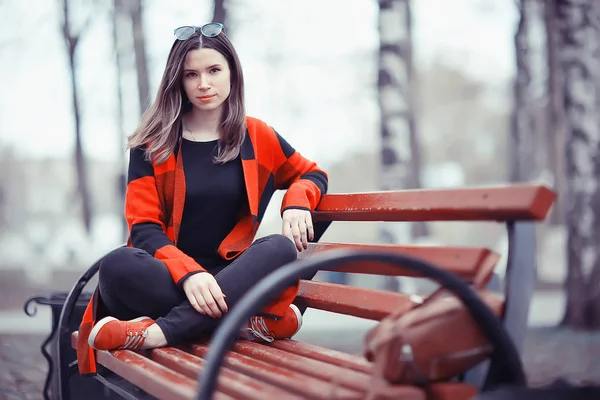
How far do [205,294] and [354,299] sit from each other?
52 centimetres

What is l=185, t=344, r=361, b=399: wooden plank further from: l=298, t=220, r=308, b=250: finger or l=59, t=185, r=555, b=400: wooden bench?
l=298, t=220, r=308, b=250: finger

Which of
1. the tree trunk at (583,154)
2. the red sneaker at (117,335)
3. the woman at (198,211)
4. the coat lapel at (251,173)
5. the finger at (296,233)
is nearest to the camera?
the red sneaker at (117,335)

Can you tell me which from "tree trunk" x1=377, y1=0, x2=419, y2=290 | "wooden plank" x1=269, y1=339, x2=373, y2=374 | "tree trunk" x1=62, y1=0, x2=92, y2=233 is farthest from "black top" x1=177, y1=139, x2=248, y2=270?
"tree trunk" x1=62, y1=0, x2=92, y2=233

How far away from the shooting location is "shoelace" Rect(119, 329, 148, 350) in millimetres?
2621

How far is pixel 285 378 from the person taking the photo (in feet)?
6.73

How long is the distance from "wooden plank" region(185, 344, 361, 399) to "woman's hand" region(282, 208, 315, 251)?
0.59 metres

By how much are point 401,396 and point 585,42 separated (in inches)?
243

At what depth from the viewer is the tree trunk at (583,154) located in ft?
23.1

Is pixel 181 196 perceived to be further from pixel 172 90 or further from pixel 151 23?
pixel 151 23

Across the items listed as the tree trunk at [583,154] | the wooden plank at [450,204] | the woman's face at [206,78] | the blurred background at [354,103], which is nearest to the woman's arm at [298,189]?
the wooden plank at [450,204]

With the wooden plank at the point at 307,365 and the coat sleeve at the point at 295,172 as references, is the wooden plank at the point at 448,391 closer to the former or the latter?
the wooden plank at the point at 307,365

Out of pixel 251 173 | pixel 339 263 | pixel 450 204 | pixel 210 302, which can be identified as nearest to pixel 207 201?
pixel 251 173

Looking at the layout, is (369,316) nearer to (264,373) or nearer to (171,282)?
(264,373)

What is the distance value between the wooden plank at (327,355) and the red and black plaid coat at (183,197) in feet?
0.46
